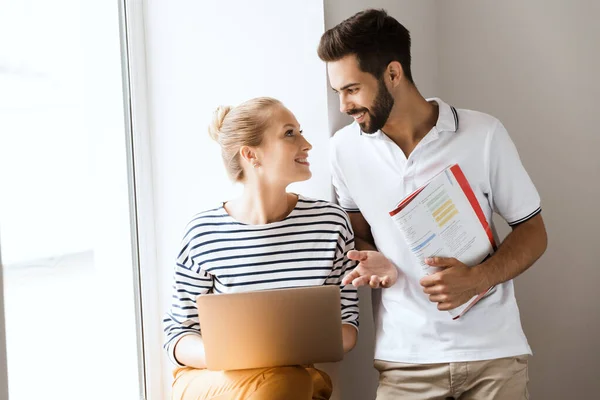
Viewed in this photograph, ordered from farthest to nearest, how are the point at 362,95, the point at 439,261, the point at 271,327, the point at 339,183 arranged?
1. the point at 339,183
2. the point at 362,95
3. the point at 439,261
4. the point at 271,327

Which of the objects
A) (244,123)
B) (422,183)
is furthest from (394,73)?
(244,123)

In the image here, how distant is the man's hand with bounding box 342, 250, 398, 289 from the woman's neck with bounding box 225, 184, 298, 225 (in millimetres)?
230

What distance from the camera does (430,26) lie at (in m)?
2.22

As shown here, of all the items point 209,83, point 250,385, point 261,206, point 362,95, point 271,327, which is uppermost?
point 209,83

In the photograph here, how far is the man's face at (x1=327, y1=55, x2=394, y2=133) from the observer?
172 cm

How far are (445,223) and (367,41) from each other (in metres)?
0.46

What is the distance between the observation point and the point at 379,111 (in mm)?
1725

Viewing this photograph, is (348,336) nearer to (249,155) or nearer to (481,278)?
(481,278)

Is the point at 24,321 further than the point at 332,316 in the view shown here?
Yes

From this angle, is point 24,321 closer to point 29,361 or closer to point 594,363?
point 29,361

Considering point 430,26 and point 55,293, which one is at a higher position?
point 430,26

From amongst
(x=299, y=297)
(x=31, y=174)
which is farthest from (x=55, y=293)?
(x=299, y=297)

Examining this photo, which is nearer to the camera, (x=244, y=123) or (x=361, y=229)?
(x=244, y=123)

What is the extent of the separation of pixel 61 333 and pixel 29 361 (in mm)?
136
